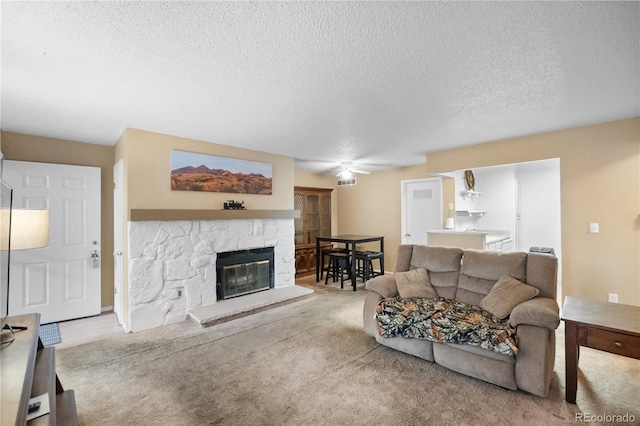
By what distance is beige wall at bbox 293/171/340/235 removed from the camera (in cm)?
649

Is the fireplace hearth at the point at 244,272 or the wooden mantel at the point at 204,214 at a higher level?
the wooden mantel at the point at 204,214

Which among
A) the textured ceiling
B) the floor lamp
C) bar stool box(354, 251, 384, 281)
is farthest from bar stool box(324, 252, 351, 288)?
the floor lamp

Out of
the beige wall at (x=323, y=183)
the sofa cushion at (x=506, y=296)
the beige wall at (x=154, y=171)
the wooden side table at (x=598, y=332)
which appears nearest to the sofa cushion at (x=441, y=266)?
the sofa cushion at (x=506, y=296)

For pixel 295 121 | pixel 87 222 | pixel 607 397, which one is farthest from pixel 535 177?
pixel 87 222

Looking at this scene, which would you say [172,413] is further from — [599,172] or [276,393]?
[599,172]

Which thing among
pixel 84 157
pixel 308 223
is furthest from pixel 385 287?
pixel 84 157

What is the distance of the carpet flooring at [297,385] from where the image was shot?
74.0 inches

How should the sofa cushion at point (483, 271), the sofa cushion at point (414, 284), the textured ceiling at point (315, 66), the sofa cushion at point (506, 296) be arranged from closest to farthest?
the textured ceiling at point (315, 66)
the sofa cushion at point (506, 296)
the sofa cushion at point (483, 271)
the sofa cushion at point (414, 284)

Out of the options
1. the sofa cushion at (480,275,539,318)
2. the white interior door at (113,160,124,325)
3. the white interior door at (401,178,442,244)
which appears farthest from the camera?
the white interior door at (401,178,442,244)

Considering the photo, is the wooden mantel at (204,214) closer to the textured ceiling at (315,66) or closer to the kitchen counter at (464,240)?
the textured ceiling at (315,66)

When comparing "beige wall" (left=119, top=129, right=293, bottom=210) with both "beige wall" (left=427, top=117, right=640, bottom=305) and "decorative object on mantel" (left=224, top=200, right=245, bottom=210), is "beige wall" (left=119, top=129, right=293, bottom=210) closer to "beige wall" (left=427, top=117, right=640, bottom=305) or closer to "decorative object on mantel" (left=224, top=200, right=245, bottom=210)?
"decorative object on mantel" (left=224, top=200, right=245, bottom=210)

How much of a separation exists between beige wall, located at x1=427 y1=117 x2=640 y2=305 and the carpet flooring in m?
0.84

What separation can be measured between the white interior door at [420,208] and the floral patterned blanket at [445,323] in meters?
3.07

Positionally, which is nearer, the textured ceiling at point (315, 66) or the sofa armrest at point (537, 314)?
the textured ceiling at point (315, 66)
